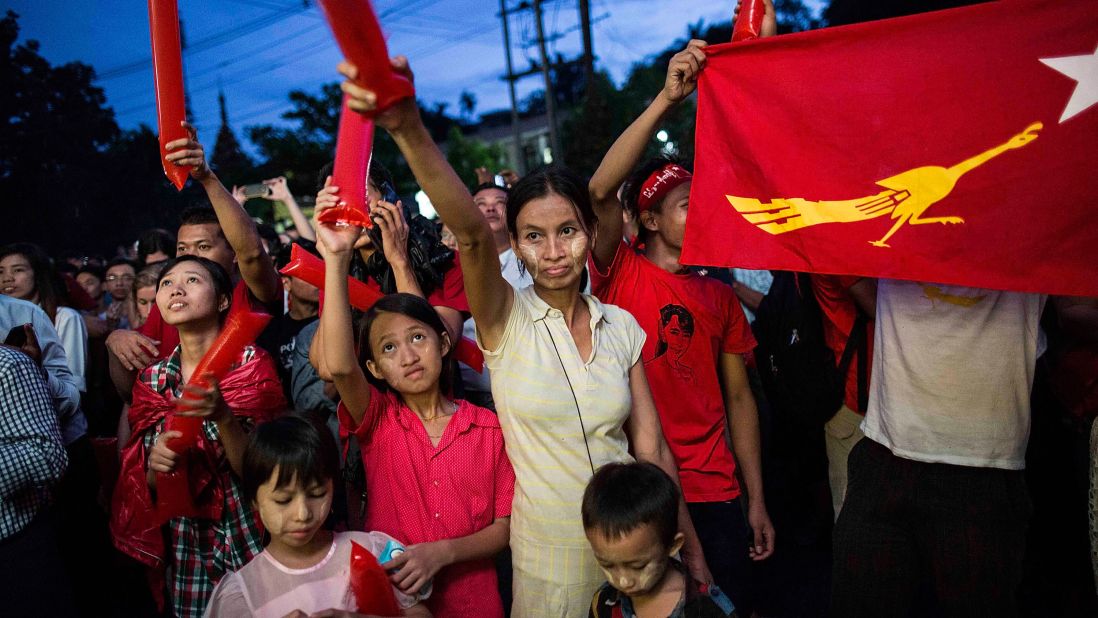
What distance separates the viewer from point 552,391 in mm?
1984

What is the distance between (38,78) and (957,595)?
18071mm

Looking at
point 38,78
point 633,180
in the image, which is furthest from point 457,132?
point 633,180

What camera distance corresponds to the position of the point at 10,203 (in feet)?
47.9

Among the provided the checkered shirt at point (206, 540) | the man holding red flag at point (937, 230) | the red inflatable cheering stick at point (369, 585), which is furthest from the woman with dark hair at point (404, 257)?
the man holding red flag at point (937, 230)

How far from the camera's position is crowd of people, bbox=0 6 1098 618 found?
2002mm

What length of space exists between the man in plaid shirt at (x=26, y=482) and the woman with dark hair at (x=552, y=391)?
1.64 m

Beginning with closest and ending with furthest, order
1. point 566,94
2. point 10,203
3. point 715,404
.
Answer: point 715,404, point 10,203, point 566,94

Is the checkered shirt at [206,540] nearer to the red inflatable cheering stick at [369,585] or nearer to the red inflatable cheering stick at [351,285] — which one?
the red inflatable cheering stick at [351,285]

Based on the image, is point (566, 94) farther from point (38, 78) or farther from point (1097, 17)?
point (1097, 17)

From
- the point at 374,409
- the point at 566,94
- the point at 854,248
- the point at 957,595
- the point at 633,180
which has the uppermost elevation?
the point at 566,94

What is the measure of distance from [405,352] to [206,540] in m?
1.07

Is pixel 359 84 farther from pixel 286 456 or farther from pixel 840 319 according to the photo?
pixel 840 319

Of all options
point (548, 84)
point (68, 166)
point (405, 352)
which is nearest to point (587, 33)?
point (548, 84)

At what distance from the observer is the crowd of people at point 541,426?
200 cm
